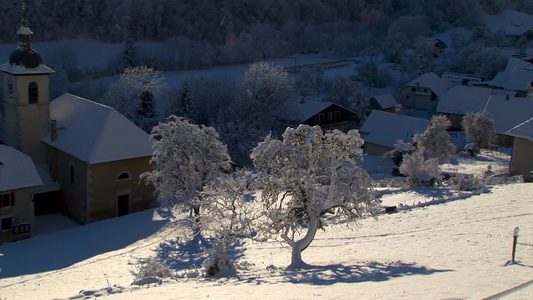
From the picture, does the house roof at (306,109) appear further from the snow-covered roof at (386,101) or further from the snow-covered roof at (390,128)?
the snow-covered roof at (386,101)

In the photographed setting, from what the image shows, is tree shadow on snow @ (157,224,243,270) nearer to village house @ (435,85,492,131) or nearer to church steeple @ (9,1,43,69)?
church steeple @ (9,1,43,69)

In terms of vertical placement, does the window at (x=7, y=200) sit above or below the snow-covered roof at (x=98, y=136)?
below

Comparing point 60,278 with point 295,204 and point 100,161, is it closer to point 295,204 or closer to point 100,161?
point 295,204

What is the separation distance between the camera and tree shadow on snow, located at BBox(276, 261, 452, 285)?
11.2 m

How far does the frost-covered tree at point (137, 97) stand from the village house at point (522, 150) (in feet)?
83.3

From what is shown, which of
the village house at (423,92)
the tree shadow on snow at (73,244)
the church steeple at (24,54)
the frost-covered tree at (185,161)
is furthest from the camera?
the village house at (423,92)

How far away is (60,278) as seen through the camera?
638 inches

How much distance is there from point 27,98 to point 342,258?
18816 millimetres

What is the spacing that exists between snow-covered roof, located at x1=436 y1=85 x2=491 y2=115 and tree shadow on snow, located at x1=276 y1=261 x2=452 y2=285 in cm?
4171

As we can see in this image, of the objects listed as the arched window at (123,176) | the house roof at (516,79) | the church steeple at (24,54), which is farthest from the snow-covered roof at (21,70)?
the house roof at (516,79)

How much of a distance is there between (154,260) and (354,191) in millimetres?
7492

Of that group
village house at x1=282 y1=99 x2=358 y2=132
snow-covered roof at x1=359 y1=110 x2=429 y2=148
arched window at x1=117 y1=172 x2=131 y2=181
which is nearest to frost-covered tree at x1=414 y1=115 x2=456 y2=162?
snow-covered roof at x1=359 y1=110 x2=429 y2=148

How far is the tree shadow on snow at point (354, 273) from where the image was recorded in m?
11.2

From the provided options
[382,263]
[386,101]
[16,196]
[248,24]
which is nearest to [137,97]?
[16,196]
